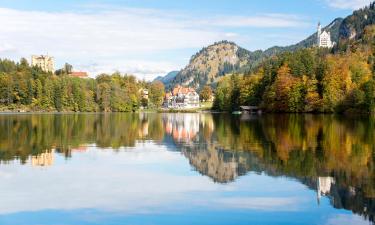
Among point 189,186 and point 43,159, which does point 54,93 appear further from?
point 189,186

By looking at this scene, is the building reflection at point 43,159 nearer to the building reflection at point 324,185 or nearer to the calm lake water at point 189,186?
the calm lake water at point 189,186

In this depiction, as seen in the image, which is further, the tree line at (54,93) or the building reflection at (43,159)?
the tree line at (54,93)

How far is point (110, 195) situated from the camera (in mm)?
18000

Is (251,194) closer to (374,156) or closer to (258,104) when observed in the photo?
(374,156)

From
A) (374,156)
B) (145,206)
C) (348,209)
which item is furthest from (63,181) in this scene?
(374,156)

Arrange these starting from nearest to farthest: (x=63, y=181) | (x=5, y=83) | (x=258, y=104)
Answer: (x=63, y=181) < (x=258, y=104) < (x=5, y=83)

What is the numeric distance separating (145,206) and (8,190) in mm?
5759

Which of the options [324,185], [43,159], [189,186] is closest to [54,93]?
[43,159]

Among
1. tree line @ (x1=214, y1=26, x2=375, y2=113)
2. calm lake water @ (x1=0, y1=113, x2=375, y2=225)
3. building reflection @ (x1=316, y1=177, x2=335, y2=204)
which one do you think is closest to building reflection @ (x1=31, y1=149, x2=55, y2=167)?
calm lake water @ (x1=0, y1=113, x2=375, y2=225)

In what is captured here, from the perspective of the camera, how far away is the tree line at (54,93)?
519 ft

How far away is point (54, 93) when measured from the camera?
16075cm

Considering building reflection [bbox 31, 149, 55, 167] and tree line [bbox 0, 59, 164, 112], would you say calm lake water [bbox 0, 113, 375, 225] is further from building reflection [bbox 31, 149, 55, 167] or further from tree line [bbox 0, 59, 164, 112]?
tree line [bbox 0, 59, 164, 112]

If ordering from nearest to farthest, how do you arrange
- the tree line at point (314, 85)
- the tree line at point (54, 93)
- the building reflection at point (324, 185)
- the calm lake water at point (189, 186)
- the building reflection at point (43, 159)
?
the calm lake water at point (189, 186)
the building reflection at point (324, 185)
the building reflection at point (43, 159)
the tree line at point (314, 85)
the tree line at point (54, 93)

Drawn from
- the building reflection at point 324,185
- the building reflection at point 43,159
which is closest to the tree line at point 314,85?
the building reflection at point 43,159
